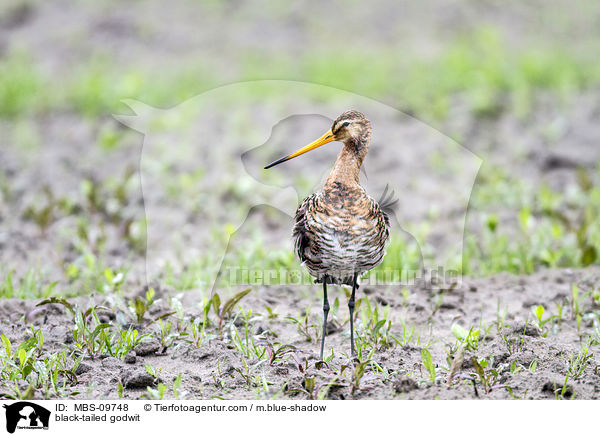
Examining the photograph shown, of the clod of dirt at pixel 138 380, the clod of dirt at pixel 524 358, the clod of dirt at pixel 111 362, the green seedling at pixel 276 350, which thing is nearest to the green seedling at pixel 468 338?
→ the clod of dirt at pixel 524 358

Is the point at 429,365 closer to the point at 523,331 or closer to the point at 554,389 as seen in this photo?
the point at 554,389

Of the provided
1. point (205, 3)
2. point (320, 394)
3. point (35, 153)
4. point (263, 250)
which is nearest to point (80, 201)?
point (35, 153)

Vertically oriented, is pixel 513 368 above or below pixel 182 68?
below

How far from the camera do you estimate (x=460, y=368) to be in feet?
11.7

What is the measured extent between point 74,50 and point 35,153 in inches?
115

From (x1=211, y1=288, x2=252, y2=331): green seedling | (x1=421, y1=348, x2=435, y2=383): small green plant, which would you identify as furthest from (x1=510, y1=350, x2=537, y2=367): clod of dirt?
(x1=211, y1=288, x2=252, y2=331): green seedling

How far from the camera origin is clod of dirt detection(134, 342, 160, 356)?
380 centimetres

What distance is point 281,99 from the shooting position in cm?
Answer: 814

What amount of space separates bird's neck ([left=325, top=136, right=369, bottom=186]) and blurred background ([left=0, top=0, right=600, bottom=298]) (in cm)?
148

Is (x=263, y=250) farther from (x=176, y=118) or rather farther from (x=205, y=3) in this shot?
(x=205, y=3)

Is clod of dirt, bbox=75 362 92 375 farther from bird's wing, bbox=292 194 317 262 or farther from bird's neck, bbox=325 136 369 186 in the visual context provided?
bird's neck, bbox=325 136 369 186

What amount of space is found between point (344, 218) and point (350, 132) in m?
0.44


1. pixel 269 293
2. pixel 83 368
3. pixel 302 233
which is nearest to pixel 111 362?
pixel 83 368
